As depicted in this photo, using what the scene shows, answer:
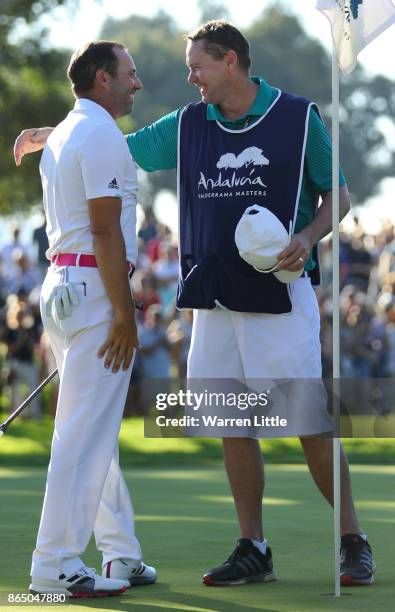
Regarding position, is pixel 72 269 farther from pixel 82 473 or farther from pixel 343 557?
pixel 343 557

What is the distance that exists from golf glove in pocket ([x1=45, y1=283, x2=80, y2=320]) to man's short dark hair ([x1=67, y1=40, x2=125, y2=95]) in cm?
88

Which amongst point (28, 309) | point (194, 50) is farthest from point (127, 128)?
point (194, 50)

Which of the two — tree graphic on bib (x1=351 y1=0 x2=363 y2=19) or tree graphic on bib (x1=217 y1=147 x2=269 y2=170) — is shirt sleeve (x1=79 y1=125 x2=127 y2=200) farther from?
tree graphic on bib (x1=351 y1=0 x2=363 y2=19)

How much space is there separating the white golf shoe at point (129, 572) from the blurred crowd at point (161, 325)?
10703 mm

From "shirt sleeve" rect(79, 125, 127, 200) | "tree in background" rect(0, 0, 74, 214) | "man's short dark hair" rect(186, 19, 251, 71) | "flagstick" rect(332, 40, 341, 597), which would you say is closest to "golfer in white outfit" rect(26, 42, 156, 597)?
"shirt sleeve" rect(79, 125, 127, 200)

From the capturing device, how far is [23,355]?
63.7 feet

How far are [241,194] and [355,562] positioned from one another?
1699 millimetres

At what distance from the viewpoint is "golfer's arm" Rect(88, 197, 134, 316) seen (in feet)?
22.0

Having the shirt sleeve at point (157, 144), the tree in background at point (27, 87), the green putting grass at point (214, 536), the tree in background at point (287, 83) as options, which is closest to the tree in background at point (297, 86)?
the tree in background at point (287, 83)

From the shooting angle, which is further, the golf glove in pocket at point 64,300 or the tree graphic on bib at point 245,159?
the tree graphic on bib at point 245,159

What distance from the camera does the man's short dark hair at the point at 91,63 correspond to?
6.94m

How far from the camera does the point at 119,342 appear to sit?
6.77 m

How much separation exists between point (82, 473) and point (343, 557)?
1.28 m

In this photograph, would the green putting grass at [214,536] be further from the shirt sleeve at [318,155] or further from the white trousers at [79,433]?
the shirt sleeve at [318,155]
